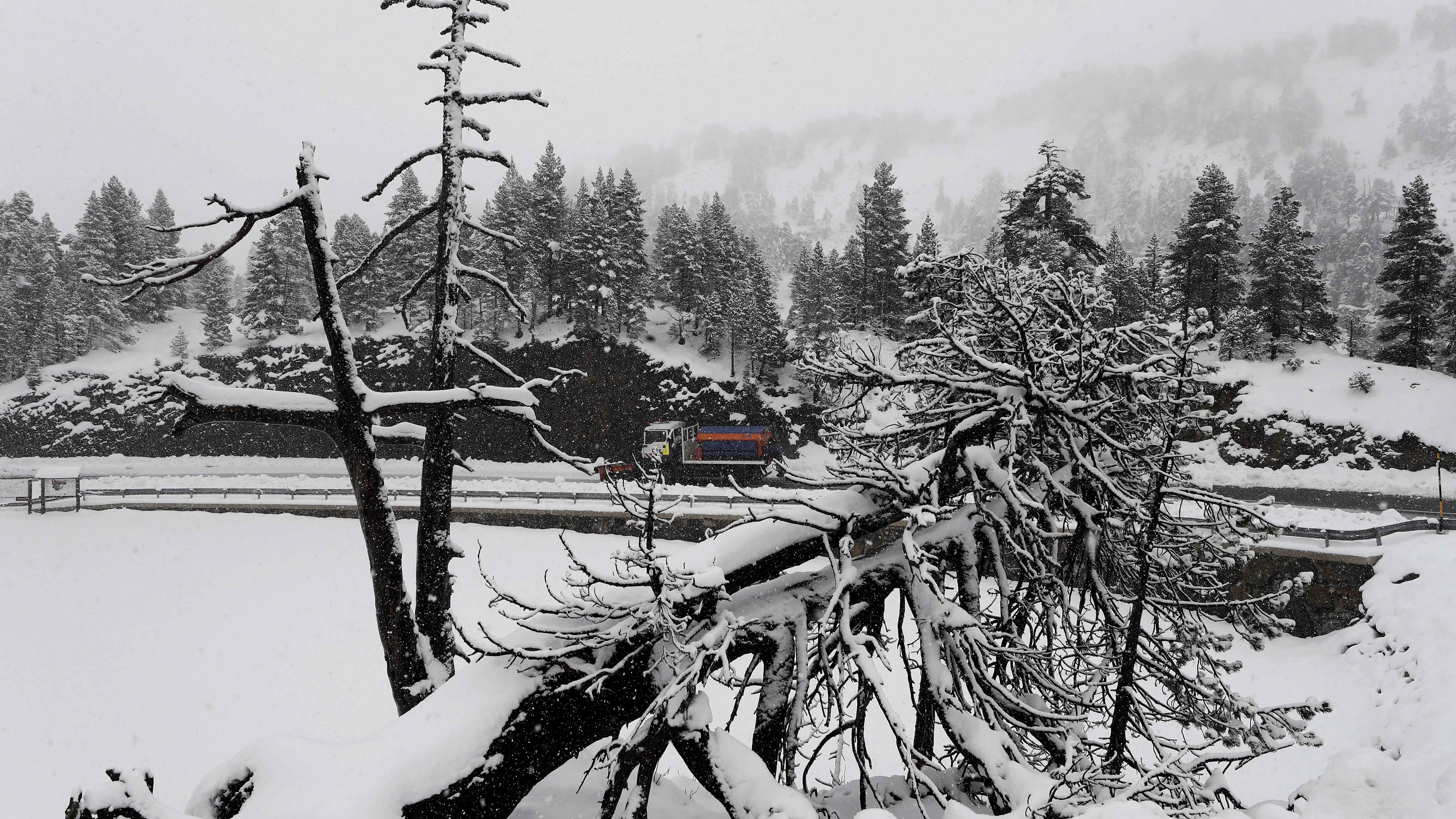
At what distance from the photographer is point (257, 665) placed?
1270cm

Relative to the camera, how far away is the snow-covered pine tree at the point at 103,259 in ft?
136

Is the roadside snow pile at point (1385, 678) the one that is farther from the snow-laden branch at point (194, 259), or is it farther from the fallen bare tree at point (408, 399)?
the snow-laden branch at point (194, 259)

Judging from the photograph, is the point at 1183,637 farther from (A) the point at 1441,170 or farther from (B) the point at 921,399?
(A) the point at 1441,170

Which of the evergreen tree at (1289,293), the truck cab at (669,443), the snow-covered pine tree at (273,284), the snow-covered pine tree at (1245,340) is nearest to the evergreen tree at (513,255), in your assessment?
the snow-covered pine tree at (273,284)

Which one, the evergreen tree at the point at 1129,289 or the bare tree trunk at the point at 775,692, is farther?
the evergreen tree at the point at 1129,289

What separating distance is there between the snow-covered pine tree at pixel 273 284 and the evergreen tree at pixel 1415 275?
64.6m

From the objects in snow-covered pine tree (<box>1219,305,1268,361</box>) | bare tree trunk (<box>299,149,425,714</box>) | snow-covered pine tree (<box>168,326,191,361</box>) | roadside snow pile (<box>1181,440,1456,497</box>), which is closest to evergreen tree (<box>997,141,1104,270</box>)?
roadside snow pile (<box>1181,440,1456,497</box>)

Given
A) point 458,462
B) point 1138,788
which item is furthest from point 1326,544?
point 458,462

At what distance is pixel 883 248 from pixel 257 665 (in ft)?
128

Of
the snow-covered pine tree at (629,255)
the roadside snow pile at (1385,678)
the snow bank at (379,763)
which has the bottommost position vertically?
the roadside snow pile at (1385,678)

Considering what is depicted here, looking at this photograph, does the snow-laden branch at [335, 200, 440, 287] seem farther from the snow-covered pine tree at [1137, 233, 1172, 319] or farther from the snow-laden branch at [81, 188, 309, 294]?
the snow-covered pine tree at [1137, 233, 1172, 319]

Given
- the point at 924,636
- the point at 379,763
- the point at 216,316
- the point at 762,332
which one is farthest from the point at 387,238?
the point at 216,316

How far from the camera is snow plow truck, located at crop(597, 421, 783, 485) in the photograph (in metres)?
31.2

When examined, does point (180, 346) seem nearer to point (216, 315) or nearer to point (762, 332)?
point (216, 315)
